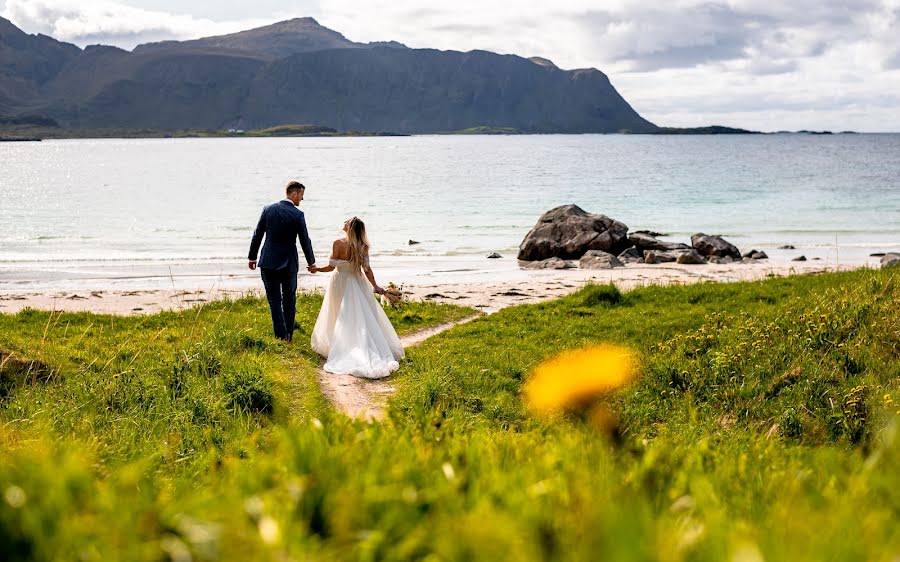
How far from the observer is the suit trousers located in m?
13.8

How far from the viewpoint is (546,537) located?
1952 millimetres

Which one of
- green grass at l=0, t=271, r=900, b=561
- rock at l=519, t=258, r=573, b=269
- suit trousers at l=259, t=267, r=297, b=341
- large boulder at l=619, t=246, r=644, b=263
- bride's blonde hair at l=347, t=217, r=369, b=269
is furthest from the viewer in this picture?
large boulder at l=619, t=246, r=644, b=263

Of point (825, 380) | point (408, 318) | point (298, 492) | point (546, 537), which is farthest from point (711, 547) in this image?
point (408, 318)

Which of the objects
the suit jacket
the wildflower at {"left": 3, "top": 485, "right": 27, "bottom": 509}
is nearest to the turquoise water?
the suit jacket

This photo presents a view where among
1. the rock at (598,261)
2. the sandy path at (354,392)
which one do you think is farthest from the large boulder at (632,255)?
the sandy path at (354,392)

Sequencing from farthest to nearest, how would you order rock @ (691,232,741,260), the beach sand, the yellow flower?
1. rock @ (691,232,741,260)
2. the beach sand
3. the yellow flower

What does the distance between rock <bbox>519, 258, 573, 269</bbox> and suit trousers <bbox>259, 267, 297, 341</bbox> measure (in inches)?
707

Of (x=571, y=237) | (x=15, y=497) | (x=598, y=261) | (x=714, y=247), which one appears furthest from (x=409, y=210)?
(x=15, y=497)

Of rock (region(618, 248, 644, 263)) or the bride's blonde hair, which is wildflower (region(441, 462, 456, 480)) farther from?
rock (region(618, 248, 644, 263))

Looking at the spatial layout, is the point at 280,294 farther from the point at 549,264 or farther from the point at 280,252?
the point at 549,264

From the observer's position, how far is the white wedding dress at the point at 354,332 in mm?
12672

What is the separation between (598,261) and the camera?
101 ft

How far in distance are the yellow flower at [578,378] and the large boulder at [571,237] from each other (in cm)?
2000

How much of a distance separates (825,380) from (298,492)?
27.8 ft
